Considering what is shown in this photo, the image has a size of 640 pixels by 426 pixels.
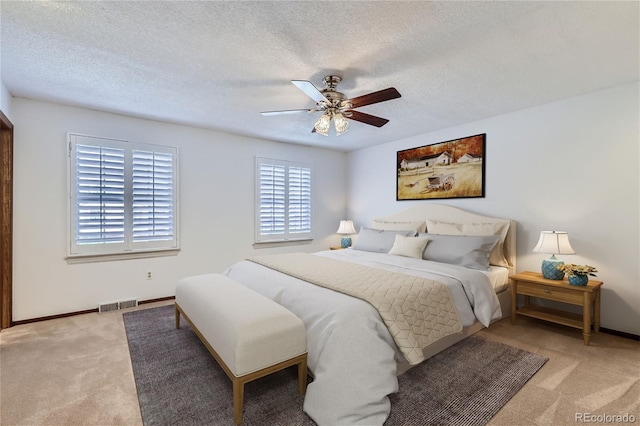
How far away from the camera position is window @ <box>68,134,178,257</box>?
3.47 metres

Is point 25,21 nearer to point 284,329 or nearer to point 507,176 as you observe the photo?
point 284,329

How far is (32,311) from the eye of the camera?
3283 millimetres

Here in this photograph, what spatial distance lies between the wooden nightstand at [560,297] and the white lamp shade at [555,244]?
317 mm

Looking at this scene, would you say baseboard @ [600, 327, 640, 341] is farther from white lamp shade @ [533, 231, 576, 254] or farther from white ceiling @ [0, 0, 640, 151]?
white ceiling @ [0, 0, 640, 151]

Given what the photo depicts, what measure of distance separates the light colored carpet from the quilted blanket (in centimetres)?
57

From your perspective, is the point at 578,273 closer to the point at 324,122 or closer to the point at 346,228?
the point at 324,122

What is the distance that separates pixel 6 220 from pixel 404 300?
4125mm

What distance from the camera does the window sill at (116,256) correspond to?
11.4ft

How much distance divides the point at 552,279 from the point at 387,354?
233 cm

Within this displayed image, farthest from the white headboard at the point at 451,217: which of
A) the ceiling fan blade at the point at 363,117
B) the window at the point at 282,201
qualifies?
the ceiling fan blade at the point at 363,117

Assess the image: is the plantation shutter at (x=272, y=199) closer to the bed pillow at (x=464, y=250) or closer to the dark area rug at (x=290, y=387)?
the dark area rug at (x=290, y=387)

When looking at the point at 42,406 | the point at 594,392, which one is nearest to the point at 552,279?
the point at 594,392

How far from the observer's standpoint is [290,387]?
2.07 meters

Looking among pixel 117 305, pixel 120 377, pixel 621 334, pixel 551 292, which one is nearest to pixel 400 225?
pixel 551 292
